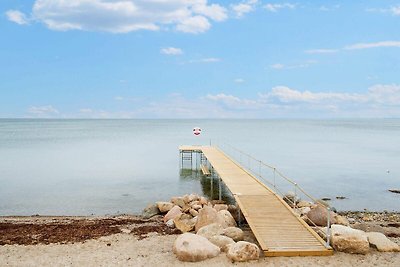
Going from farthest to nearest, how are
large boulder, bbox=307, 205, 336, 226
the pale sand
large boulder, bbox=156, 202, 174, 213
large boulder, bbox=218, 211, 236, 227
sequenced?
1. large boulder, bbox=156, 202, 174, 213
2. large boulder, bbox=307, 205, 336, 226
3. large boulder, bbox=218, 211, 236, 227
4. the pale sand

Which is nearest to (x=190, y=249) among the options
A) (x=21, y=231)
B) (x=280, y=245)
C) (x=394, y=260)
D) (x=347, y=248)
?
(x=280, y=245)

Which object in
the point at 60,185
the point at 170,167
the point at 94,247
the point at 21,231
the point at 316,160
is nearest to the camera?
the point at 94,247

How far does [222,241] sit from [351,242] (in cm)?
303

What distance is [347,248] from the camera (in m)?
9.71

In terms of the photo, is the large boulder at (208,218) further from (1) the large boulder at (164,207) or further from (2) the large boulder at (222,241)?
(1) the large boulder at (164,207)

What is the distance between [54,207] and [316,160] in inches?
1043

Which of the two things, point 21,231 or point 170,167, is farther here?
point 170,167

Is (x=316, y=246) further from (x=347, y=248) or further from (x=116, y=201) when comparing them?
(x=116, y=201)

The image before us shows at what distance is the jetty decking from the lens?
9.59 meters

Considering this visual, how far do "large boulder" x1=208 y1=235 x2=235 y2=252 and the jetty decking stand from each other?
72 centimetres

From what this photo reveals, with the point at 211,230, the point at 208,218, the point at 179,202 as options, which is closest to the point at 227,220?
the point at 208,218

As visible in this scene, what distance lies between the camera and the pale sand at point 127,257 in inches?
365

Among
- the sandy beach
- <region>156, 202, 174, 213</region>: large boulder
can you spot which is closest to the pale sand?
the sandy beach

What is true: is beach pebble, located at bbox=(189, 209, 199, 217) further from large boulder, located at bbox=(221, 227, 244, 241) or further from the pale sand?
large boulder, located at bbox=(221, 227, 244, 241)
